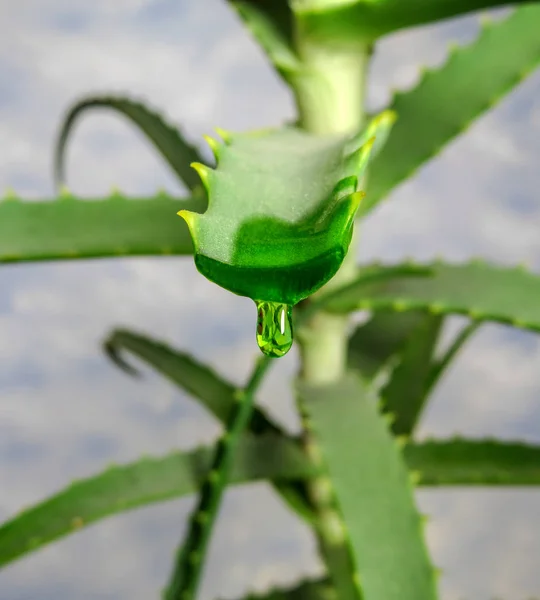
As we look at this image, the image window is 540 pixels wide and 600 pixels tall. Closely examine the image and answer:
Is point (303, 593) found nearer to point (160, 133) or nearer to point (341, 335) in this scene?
point (341, 335)

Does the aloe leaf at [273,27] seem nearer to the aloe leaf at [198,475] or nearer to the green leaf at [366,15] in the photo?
the green leaf at [366,15]

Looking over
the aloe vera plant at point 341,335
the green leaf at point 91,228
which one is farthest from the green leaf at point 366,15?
the green leaf at point 91,228

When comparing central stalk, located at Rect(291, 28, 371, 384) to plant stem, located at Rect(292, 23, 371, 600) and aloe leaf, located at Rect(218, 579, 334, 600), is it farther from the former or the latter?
aloe leaf, located at Rect(218, 579, 334, 600)

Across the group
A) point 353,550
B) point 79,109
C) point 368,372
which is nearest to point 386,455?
point 353,550

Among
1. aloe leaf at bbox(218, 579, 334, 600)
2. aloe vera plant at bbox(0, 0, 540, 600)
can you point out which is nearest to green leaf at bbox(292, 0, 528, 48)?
Answer: aloe vera plant at bbox(0, 0, 540, 600)

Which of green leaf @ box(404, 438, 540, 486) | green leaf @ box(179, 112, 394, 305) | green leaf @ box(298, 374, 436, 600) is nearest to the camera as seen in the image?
green leaf @ box(179, 112, 394, 305)
